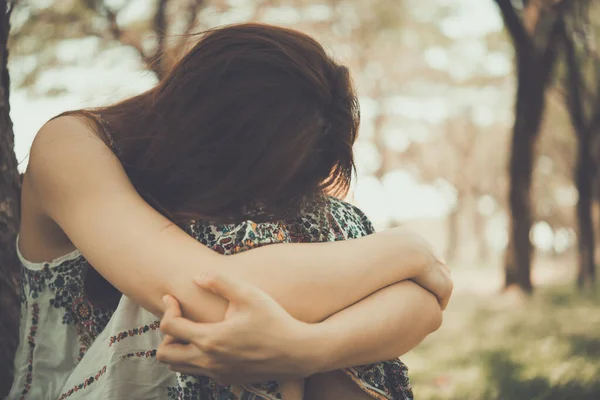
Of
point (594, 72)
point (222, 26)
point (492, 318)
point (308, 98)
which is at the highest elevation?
point (594, 72)

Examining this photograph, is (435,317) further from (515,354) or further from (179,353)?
(515,354)

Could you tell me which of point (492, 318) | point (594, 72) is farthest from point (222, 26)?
point (594, 72)

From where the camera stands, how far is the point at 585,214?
10.6 metres

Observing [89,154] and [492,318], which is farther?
[492,318]

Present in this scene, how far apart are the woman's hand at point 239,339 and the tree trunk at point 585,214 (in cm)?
1026

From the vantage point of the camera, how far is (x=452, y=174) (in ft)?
90.3

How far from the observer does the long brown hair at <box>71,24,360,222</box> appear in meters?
1.44

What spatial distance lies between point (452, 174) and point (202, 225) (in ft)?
89.0

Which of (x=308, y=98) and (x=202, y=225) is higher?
(x=308, y=98)

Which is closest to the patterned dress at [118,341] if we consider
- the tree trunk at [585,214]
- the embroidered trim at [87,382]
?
the embroidered trim at [87,382]

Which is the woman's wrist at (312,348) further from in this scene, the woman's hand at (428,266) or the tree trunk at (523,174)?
the tree trunk at (523,174)

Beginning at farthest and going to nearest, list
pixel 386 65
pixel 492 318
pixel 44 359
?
pixel 386 65 < pixel 492 318 < pixel 44 359

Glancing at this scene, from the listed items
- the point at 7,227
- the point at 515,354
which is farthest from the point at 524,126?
the point at 7,227

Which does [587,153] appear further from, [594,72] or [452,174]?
[452,174]
